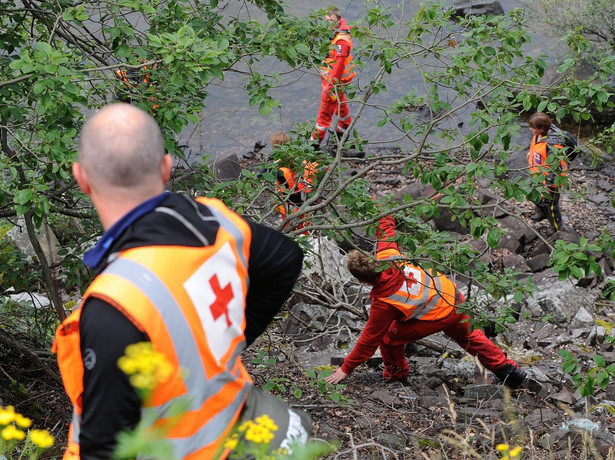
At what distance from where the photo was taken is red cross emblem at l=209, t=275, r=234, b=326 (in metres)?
1.82

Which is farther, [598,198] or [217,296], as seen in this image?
[598,198]

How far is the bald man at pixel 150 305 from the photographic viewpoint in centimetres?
166

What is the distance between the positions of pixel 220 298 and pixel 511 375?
416cm

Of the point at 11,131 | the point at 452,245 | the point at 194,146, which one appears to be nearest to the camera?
the point at 11,131

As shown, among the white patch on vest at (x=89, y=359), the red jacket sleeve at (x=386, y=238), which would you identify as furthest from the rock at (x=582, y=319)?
the white patch on vest at (x=89, y=359)

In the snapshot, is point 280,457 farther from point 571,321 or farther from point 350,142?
point 571,321

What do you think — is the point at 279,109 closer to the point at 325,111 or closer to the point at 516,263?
the point at 325,111

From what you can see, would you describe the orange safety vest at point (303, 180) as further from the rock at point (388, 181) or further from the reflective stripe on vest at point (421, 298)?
the rock at point (388, 181)

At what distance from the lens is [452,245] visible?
13.7 ft

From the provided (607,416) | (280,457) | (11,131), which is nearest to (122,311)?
(280,457)

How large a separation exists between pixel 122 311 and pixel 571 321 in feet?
20.3

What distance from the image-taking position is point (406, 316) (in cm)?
A: 513

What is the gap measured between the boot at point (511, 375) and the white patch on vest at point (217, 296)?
3.97 meters

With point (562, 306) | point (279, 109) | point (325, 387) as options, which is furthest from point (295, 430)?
point (279, 109)
